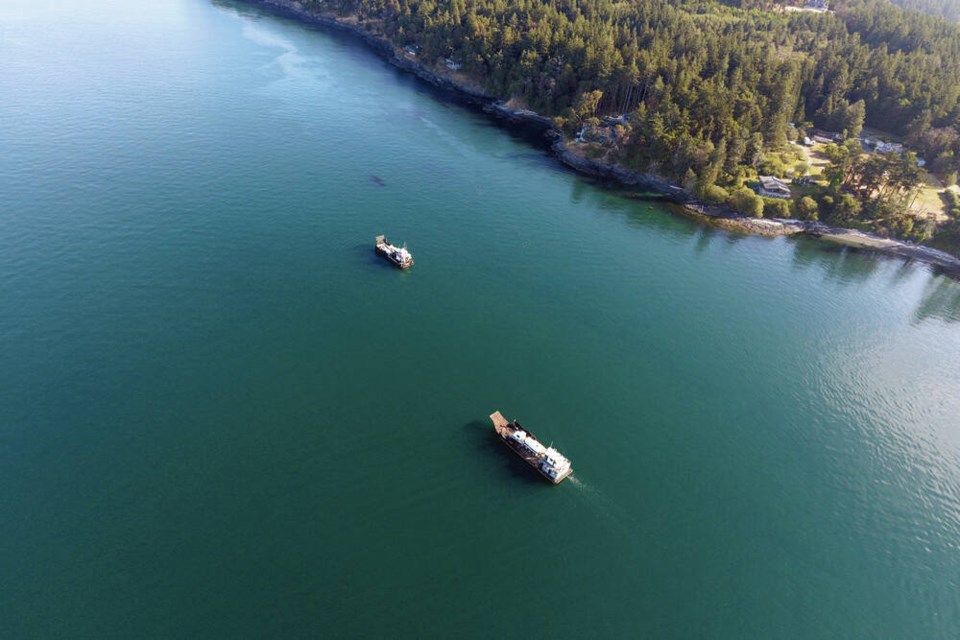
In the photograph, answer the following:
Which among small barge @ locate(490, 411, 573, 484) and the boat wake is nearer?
the boat wake

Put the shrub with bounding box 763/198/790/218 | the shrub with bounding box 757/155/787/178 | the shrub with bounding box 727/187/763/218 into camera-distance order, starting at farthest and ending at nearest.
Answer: the shrub with bounding box 757/155/787/178 → the shrub with bounding box 763/198/790/218 → the shrub with bounding box 727/187/763/218

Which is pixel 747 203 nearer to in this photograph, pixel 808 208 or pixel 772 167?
pixel 808 208

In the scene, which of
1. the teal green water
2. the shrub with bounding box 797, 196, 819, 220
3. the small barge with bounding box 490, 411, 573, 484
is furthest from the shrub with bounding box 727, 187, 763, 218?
the small barge with bounding box 490, 411, 573, 484

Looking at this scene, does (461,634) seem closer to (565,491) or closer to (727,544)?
(565,491)

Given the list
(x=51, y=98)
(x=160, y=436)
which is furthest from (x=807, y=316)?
(x=51, y=98)

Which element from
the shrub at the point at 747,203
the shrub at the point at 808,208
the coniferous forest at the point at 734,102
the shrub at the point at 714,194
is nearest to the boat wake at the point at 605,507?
the shrub at the point at 747,203

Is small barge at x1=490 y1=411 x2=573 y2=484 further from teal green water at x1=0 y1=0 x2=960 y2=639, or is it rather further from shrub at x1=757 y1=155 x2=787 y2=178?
shrub at x1=757 y1=155 x2=787 y2=178

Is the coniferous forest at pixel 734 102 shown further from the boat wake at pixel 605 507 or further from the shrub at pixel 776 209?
the boat wake at pixel 605 507
